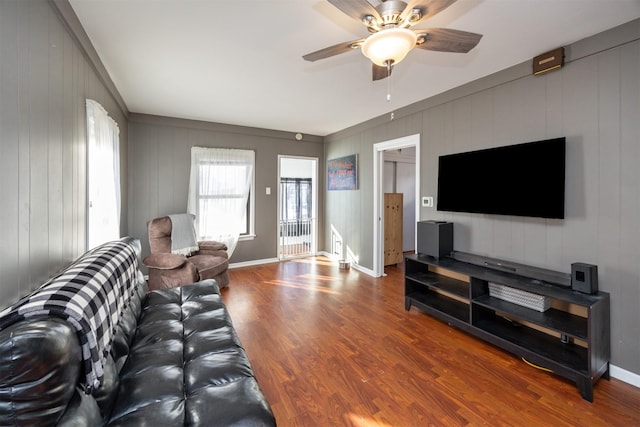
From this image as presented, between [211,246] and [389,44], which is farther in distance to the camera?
[211,246]

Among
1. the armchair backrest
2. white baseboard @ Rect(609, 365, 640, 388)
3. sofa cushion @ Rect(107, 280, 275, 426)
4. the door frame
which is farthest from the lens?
the door frame

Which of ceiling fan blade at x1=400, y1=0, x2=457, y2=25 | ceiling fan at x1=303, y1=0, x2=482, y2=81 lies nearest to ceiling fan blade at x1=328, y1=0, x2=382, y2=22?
ceiling fan at x1=303, y1=0, x2=482, y2=81

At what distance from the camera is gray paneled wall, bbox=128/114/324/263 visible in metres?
4.15

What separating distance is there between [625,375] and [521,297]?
0.75 meters

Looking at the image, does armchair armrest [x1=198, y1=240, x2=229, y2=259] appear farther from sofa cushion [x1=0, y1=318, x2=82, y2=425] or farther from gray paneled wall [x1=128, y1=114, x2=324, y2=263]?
sofa cushion [x1=0, y1=318, x2=82, y2=425]

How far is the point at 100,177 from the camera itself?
238cm

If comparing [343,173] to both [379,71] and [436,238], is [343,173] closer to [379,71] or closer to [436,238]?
[436,238]

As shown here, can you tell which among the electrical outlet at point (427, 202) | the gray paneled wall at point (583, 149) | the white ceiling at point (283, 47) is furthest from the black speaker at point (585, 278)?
the white ceiling at point (283, 47)

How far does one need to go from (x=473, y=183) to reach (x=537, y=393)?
184cm

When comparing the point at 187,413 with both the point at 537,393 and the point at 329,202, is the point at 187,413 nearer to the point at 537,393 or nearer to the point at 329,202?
the point at 537,393

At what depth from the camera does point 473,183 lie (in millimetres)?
2900

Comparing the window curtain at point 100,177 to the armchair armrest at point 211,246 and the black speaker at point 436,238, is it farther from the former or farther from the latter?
the black speaker at point 436,238

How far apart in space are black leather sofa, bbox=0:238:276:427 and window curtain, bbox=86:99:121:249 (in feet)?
1.71

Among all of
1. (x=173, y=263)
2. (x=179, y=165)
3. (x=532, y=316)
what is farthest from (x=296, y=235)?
(x=532, y=316)
